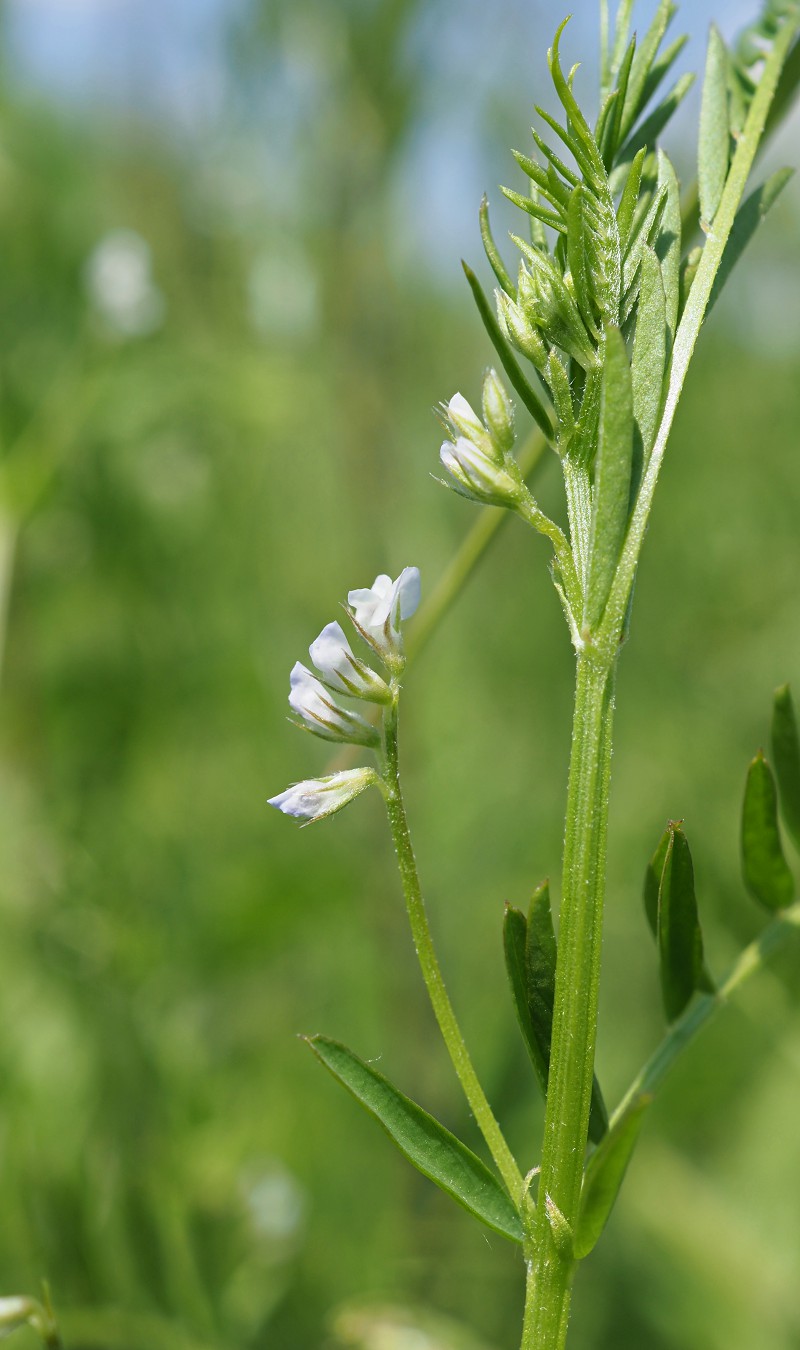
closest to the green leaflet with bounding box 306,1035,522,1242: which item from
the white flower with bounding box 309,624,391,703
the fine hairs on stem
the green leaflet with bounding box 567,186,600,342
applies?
the fine hairs on stem

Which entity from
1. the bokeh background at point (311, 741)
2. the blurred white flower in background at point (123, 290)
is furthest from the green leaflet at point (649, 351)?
the blurred white flower in background at point (123, 290)

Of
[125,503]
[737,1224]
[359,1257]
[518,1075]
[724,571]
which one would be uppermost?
[125,503]

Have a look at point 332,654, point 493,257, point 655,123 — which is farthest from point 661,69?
point 332,654

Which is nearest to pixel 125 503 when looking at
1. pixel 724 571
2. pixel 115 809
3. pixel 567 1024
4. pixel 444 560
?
pixel 115 809

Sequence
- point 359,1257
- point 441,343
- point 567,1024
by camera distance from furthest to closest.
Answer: point 441,343 < point 359,1257 < point 567,1024

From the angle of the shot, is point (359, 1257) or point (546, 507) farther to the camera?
point (546, 507)

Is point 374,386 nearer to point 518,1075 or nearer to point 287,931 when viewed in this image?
point 287,931

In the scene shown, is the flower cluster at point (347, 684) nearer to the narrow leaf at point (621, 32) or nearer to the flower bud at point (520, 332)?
the flower bud at point (520, 332)
